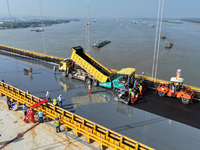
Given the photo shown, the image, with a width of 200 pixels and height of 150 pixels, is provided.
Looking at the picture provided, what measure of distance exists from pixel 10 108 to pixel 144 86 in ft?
39.9

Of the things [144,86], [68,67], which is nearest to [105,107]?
[144,86]

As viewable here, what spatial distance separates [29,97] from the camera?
11633 mm

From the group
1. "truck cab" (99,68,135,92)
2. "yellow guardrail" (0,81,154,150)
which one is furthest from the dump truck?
"yellow guardrail" (0,81,154,150)

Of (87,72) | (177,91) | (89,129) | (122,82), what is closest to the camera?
(89,129)

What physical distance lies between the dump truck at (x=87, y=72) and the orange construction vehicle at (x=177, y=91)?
11.0 feet

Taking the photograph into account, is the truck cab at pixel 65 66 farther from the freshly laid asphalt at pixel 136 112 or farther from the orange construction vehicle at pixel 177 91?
the orange construction vehicle at pixel 177 91

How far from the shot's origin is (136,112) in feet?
37.5

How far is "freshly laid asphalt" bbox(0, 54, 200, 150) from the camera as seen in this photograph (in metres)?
8.93

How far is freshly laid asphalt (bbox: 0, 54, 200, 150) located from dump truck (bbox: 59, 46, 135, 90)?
0.78 meters

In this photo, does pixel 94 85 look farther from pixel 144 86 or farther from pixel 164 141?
pixel 164 141

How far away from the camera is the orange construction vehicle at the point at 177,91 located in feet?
39.9

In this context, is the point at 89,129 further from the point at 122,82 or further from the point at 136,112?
the point at 122,82

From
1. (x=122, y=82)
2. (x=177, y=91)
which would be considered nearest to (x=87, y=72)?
(x=122, y=82)

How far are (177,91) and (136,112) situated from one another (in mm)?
4373
